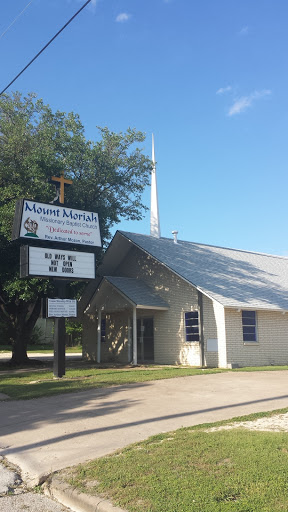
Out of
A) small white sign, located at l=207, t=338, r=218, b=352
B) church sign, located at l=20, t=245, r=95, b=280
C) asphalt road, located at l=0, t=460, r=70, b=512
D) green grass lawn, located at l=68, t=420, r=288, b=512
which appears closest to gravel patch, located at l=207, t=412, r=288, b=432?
green grass lawn, located at l=68, t=420, r=288, b=512

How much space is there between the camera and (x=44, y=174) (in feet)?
61.4

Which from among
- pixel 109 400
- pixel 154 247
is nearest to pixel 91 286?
pixel 154 247

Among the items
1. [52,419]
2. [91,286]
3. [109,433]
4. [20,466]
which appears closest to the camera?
[20,466]

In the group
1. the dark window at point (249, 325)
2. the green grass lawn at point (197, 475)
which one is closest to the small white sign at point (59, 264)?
the dark window at point (249, 325)

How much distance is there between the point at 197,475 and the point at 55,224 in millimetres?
11820

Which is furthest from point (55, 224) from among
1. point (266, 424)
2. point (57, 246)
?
point (266, 424)

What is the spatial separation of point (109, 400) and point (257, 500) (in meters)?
6.86

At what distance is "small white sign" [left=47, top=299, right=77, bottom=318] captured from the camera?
1512cm

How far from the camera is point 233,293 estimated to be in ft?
62.8

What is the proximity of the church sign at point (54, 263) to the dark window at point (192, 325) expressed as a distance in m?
5.55

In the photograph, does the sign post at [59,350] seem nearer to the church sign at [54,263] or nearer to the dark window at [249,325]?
the church sign at [54,263]

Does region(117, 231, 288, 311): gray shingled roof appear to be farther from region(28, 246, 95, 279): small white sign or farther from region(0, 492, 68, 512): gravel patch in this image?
region(0, 492, 68, 512): gravel patch

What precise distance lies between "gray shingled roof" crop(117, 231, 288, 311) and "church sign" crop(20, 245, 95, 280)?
16.1ft

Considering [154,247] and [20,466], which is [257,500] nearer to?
[20,466]
